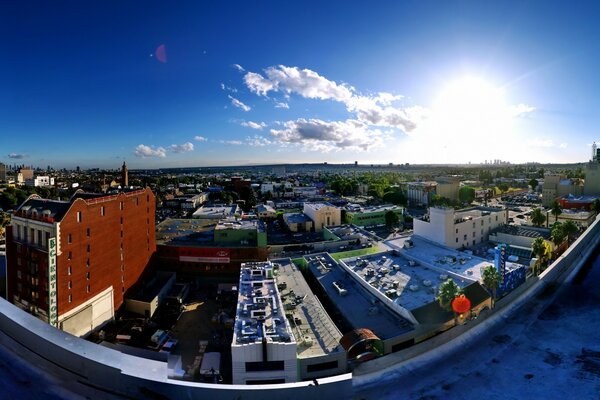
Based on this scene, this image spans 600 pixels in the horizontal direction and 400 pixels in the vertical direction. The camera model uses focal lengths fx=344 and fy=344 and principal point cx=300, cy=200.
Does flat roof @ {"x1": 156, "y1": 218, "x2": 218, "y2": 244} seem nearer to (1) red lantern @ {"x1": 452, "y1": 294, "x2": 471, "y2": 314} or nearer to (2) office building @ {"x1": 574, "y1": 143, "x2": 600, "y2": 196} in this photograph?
(1) red lantern @ {"x1": 452, "y1": 294, "x2": 471, "y2": 314}

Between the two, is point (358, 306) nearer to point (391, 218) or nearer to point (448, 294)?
point (448, 294)

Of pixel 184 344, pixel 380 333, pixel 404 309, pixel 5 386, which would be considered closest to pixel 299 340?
pixel 380 333

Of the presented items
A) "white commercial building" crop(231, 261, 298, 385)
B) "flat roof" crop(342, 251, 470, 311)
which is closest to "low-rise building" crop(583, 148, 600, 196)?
"flat roof" crop(342, 251, 470, 311)

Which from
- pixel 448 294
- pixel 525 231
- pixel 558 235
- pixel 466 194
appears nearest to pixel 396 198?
pixel 466 194

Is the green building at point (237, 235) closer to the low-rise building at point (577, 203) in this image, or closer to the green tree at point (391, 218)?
the green tree at point (391, 218)

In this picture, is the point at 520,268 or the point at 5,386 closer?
the point at 5,386

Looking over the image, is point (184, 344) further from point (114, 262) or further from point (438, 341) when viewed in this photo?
point (438, 341)

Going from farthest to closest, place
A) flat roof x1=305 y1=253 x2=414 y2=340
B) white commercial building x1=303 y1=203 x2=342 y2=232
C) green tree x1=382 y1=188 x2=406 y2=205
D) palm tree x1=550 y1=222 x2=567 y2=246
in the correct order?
green tree x1=382 y1=188 x2=406 y2=205, white commercial building x1=303 y1=203 x2=342 y2=232, palm tree x1=550 y1=222 x2=567 y2=246, flat roof x1=305 y1=253 x2=414 y2=340
